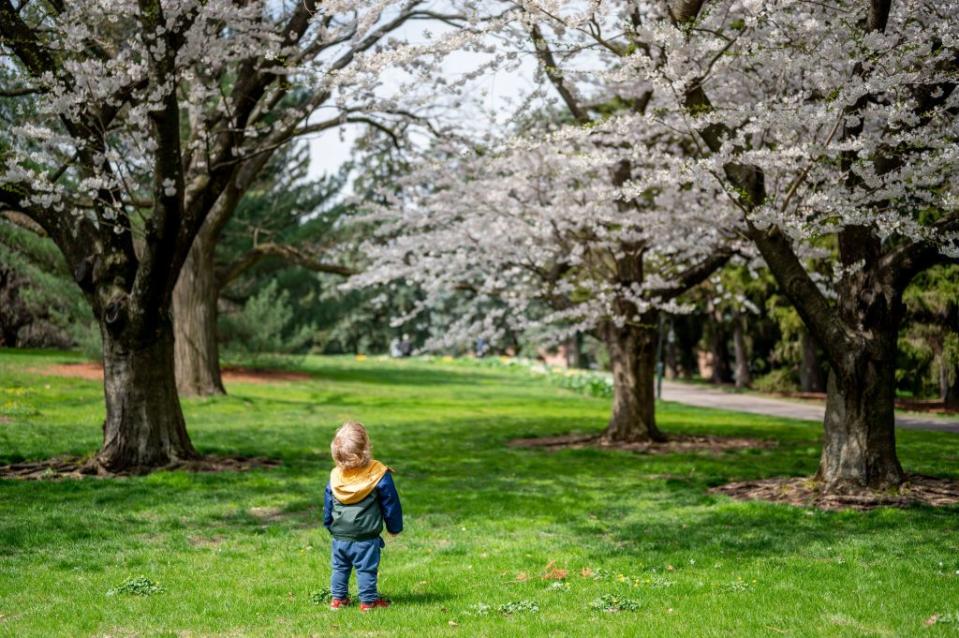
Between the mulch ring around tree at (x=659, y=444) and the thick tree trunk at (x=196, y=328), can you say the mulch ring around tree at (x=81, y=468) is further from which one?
the thick tree trunk at (x=196, y=328)

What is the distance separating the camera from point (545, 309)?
46125 millimetres

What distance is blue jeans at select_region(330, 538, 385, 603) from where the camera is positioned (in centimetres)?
563

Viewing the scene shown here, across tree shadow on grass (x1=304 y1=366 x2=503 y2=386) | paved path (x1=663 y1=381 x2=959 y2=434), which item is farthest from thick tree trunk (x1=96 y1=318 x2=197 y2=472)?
tree shadow on grass (x1=304 y1=366 x2=503 y2=386)

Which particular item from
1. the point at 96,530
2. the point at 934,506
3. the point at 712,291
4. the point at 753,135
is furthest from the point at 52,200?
the point at 712,291

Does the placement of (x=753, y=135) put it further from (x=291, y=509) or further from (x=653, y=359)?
(x=291, y=509)

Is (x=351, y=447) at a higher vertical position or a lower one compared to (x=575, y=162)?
lower

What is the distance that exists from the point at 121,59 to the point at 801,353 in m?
22.5

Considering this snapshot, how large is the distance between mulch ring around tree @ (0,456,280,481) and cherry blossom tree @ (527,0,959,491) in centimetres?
649

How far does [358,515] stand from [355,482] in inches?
7.7

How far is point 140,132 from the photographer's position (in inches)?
468

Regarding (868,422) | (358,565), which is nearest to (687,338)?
(868,422)

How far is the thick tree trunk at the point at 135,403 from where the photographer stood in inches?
436

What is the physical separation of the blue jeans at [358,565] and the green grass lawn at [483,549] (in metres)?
0.16

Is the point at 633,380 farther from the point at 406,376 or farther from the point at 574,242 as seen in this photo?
the point at 406,376
